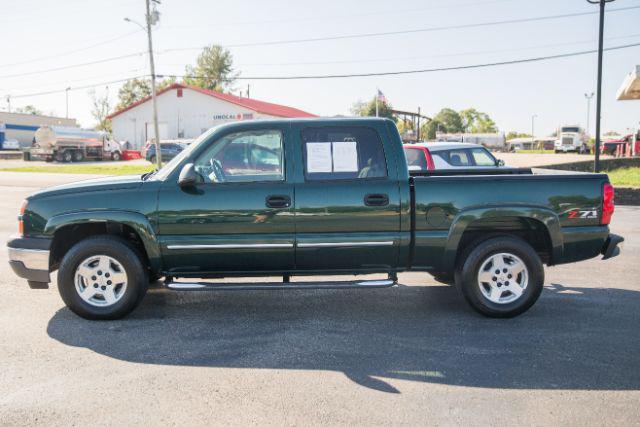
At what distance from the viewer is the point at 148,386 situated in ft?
12.6

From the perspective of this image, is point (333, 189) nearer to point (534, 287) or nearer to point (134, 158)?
point (534, 287)

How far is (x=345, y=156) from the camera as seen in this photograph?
5.28 meters

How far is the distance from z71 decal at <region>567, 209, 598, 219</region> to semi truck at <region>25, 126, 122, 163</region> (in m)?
46.2

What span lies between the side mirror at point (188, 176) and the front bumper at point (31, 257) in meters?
1.40

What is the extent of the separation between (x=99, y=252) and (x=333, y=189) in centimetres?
222

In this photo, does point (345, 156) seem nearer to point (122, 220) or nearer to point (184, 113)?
point (122, 220)

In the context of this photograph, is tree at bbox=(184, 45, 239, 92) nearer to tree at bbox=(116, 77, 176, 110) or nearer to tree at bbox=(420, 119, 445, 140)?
tree at bbox=(116, 77, 176, 110)

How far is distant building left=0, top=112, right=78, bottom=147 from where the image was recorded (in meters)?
61.1

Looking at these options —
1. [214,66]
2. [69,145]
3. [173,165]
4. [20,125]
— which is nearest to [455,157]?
[173,165]

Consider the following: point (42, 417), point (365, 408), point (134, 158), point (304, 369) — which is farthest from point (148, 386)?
point (134, 158)

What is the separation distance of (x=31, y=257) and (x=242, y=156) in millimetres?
2154

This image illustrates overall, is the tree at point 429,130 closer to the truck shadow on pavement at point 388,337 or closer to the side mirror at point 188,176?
the truck shadow on pavement at point 388,337

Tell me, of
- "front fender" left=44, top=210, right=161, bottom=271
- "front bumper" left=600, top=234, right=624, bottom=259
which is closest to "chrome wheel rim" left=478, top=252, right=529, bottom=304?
"front bumper" left=600, top=234, right=624, bottom=259

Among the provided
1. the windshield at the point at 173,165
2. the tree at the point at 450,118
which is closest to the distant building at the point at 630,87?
the windshield at the point at 173,165
